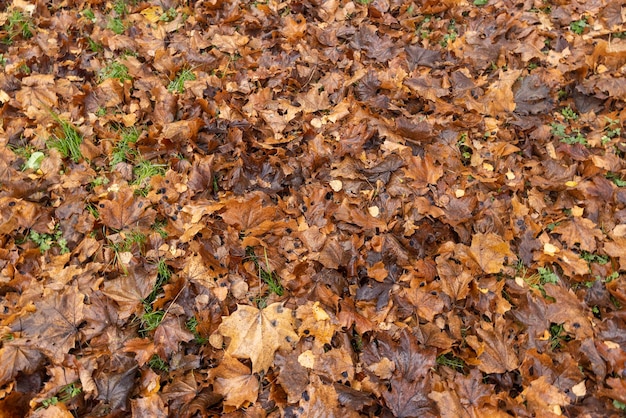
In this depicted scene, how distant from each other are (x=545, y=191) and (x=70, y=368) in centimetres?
283

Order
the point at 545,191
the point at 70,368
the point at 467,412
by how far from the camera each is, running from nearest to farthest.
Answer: the point at 467,412 → the point at 70,368 → the point at 545,191

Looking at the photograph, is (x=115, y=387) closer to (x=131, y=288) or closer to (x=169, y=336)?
(x=169, y=336)

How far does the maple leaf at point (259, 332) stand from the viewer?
6.87 feet

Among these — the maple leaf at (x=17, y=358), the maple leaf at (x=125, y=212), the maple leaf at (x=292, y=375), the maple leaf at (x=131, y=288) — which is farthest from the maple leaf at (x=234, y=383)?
the maple leaf at (x=125, y=212)

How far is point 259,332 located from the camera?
7.02 feet

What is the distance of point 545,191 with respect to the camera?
2.81m

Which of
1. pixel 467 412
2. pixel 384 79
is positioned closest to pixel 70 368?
pixel 467 412

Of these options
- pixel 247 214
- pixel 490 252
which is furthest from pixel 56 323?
pixel 490 252

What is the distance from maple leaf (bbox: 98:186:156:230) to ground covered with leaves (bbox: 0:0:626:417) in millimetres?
14

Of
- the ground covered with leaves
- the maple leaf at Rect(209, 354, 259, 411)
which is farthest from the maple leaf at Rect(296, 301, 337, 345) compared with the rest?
the maple leaf at Rect(209, 354, 259, 411)

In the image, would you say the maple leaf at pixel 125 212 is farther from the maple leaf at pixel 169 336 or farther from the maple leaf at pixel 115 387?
the maple leaf at pixel 115 387

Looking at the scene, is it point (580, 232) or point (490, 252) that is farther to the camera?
point (580, 232)

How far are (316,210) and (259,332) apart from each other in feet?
2.71

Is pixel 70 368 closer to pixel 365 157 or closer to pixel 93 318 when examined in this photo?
pixel 93 318
